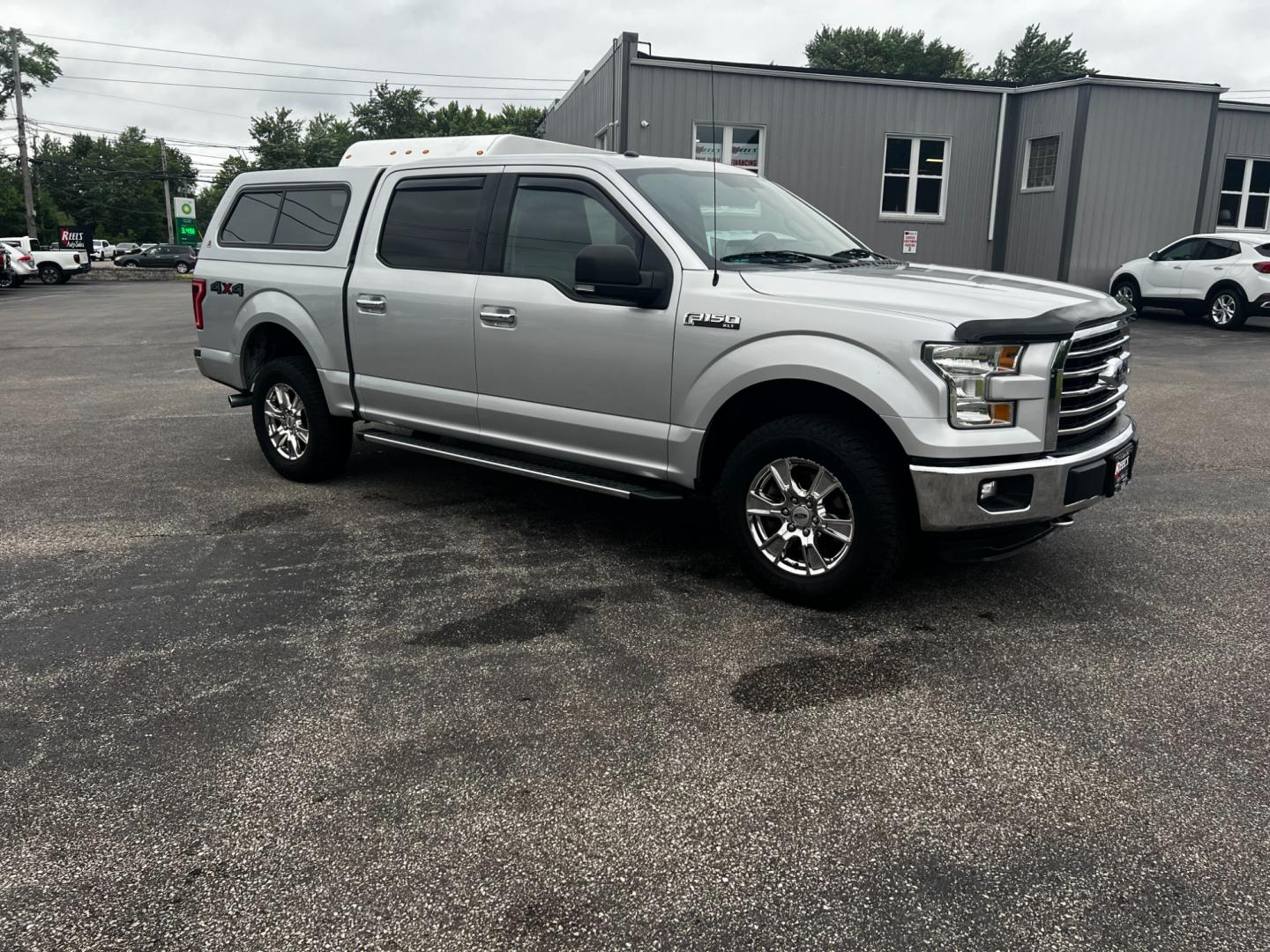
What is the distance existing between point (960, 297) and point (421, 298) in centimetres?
296

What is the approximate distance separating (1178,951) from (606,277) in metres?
3.24

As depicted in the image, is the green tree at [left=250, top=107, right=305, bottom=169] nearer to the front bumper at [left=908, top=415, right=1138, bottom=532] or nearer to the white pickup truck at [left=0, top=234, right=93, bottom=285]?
the white pickup truck at [left=0, top=234, right=93, bottom=285]

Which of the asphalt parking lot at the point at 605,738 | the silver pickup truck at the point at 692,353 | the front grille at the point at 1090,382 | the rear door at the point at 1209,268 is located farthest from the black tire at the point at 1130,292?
the front grille at the point at 1090,382

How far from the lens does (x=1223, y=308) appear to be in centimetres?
1681

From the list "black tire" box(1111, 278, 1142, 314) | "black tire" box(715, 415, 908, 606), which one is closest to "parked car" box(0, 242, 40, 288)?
"black tire" box(1111, 278, 1142, 314)

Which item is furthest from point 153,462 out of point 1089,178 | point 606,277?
point 1089,178

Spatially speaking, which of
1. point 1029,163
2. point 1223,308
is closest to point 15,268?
point 1029,163

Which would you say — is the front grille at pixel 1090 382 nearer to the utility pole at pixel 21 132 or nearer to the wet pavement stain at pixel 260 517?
the wet pavement stain at pixel 260 517

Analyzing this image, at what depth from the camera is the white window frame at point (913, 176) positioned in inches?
786

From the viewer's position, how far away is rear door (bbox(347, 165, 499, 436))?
17.8 ft

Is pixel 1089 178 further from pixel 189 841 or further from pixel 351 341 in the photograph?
pixel 189 841

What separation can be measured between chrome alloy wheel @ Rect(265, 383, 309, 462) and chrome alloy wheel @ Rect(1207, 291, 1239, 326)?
16006 mm

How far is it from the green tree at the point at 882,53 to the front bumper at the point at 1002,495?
5993 cm

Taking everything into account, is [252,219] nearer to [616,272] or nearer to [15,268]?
[616,272]
